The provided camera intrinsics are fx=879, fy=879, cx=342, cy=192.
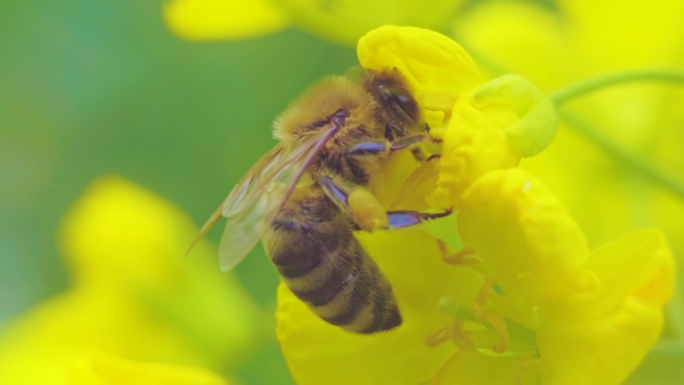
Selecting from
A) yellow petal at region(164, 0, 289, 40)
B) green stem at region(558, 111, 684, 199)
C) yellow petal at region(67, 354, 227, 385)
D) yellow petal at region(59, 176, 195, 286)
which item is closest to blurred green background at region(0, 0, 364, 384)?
yellow petal at region(59, 176, 195, 286)

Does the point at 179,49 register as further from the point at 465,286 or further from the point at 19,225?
the point at 465,286

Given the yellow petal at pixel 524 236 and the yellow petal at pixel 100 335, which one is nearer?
the yellow petal at pixel 524 236

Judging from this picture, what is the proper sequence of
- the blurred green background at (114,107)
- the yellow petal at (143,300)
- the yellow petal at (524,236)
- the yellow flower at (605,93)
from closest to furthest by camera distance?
the yellow petal at (524,236), the yellow flower at (605,93), the yellow petal at (143,300), the blurred green background at (114,107)

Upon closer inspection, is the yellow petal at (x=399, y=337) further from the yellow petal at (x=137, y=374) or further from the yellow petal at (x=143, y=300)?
the yellow petal at (x=143, y=300)

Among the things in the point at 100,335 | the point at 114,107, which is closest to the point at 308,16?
the point at 100,335

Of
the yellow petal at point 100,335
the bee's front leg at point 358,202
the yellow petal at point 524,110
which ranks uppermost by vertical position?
the yellow petal at point 524,110

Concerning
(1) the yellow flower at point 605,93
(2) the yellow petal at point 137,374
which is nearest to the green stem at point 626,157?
(1) the yellow flower at point 605,93

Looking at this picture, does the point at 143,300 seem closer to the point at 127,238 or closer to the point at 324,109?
the point at 127,238
